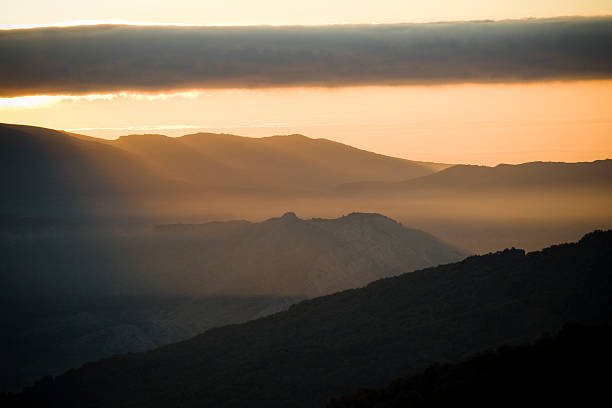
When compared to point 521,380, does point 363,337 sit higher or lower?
lower

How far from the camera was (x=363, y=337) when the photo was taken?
137875 mm

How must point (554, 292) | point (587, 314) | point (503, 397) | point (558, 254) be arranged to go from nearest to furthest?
point (503, 397)
point (587, 314)
point (554, 292)
point (558, 254)

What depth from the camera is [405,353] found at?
128375 millimetres

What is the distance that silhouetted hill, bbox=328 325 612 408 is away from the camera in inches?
2899

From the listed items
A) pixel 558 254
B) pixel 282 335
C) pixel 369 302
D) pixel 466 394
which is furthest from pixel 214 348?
pixel 466 394

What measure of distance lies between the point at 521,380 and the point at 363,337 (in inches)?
2426

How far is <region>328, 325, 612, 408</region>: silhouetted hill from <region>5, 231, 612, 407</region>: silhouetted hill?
3554 cm

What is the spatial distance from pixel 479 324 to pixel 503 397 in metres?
59.0

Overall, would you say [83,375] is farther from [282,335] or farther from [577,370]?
[577,370]

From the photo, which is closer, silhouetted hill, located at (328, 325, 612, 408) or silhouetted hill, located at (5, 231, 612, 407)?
silhouetted hill, located at (328, 325, 612, 408)

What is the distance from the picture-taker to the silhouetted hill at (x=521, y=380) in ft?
242

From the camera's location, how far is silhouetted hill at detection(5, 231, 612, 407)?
125 m

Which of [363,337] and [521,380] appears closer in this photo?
[521,380]

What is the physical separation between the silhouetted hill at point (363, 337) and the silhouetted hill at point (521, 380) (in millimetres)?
35545
